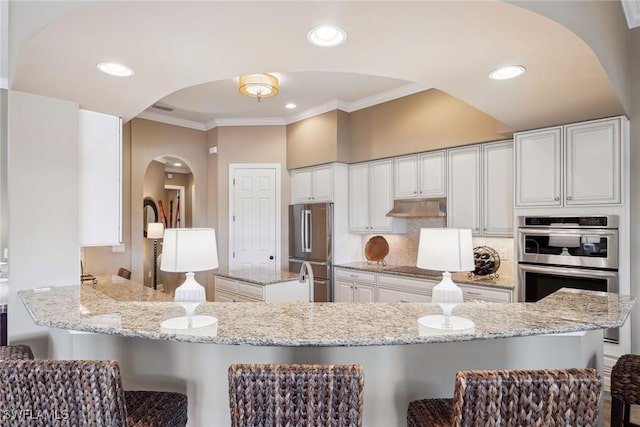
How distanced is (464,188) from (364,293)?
167 cm

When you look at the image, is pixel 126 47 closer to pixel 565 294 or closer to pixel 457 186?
pixel 565 294

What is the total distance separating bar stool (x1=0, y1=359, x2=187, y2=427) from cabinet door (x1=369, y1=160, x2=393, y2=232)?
145 inches

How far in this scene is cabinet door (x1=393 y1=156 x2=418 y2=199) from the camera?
4.26 metres

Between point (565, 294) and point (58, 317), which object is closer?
point (58, 317)

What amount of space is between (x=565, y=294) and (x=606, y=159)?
1362mm

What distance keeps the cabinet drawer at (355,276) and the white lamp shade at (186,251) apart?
9.03 feet

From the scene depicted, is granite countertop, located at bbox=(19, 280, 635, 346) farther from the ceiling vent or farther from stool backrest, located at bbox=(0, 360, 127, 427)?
the ceiling vent

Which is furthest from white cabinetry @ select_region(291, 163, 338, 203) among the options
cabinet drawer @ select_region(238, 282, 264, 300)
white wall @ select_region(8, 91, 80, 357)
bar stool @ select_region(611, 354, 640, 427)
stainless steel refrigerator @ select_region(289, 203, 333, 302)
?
bar stool @ select_region(611, 354, 640, 427)

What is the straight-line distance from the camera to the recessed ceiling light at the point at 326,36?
5.48 feet

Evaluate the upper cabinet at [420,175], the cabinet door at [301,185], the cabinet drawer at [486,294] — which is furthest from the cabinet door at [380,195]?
the cabinet drawer at [486,294]

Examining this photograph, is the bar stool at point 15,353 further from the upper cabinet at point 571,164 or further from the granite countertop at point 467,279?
the upper cabinet at point 571,164

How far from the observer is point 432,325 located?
150 centimetres

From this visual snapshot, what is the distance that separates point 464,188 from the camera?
384cm

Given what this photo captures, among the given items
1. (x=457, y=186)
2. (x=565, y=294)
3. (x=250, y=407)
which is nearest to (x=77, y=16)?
(x=250, y=407)
